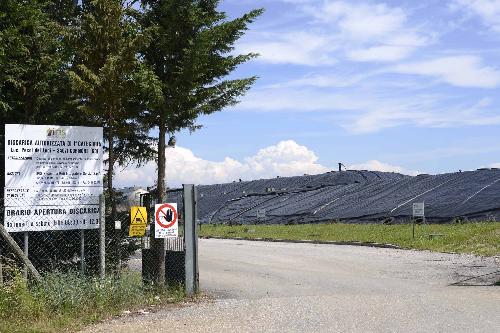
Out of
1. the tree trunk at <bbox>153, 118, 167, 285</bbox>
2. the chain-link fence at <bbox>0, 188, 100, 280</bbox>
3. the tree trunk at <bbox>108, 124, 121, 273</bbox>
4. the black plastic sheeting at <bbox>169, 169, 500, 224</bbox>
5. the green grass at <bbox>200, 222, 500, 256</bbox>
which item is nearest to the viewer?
the chain-link fence at <bbox>0, 188, 100, 280</bbox>

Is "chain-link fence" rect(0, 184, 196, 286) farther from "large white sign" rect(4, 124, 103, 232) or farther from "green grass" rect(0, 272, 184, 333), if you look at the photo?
"green grass" rect(0, 272, 184, 333)

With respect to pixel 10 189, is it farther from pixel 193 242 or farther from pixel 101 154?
pixel 193 242

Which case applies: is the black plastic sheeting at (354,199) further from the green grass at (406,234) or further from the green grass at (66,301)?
the green grass at (66,301)

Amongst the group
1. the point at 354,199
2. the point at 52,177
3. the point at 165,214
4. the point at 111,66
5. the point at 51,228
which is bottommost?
the point at 51,228

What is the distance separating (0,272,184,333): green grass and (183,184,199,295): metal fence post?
46 centimetres

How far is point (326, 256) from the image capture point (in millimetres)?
19406

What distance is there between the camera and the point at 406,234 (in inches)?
976

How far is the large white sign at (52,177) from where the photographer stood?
359 inches

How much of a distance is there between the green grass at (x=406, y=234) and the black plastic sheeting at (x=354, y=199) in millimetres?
2442

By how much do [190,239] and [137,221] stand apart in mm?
1018

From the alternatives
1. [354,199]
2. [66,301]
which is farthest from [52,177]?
[354,199]

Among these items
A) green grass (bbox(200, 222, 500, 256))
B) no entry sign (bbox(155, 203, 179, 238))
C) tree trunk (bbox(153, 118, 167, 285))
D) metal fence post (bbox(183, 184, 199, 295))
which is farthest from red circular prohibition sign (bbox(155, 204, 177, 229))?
green grass (bbox(200, 222, 500, 256))

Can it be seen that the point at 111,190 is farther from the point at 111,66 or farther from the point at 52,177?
the point at 111,66

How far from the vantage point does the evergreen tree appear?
1048 cm
